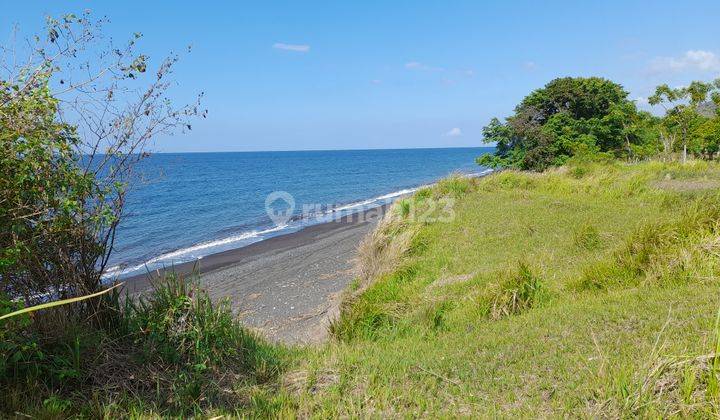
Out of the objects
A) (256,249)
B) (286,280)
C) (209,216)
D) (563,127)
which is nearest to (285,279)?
(286,280)

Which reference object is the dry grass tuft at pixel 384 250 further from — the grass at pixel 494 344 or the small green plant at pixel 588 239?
the small green plant at pixel 588 239

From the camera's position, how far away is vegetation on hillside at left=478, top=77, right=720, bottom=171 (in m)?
28.7

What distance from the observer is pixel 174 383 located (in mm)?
3945

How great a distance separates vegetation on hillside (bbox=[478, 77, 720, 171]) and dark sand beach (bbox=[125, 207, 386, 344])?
41.5ft

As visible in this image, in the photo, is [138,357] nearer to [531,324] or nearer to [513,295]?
[531,324]

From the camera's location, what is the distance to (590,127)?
101 feet

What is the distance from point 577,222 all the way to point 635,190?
548 cm

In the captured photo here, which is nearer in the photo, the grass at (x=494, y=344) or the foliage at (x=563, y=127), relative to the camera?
the grass at (x=494, y=344)

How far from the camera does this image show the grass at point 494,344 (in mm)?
3502

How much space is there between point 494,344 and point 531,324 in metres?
0.76

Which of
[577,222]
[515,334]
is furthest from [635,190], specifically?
[515,334]

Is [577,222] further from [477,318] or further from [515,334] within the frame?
[515,334]

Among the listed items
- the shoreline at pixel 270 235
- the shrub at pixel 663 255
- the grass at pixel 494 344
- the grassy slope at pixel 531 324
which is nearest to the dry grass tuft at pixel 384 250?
the grassy slope at pixel 531 324

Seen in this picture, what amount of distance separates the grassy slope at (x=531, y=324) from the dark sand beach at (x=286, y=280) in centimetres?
158
